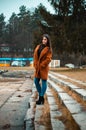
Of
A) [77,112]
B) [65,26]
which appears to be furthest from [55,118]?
[65,26]

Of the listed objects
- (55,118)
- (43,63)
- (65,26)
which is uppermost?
(65,26)

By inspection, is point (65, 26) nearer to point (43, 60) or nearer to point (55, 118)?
point (43, 60)

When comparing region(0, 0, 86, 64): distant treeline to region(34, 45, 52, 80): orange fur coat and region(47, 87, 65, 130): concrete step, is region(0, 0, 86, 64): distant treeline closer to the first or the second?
region(34, 45, 52, 80): orange fur coat

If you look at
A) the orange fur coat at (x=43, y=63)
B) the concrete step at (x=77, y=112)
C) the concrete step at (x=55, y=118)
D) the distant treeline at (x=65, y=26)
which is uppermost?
the distant treeline at (x=65, y=26)

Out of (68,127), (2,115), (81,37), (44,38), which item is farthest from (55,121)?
(81,37)

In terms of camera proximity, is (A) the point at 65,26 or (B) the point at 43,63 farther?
(A) the point at 65,26

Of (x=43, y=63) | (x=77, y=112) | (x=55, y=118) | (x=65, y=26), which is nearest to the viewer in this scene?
(x=55, y=118)

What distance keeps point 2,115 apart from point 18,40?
100238mm

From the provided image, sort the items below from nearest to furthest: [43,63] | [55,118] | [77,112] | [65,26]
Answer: [55,118] → [77,112] → [43,63] → [65,26]

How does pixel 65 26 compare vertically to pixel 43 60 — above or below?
above

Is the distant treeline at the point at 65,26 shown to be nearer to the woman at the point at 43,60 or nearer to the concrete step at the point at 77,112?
the woman at the point at 43,60

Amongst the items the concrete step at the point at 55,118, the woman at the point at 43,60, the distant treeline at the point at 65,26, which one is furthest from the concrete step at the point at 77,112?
the distant treeline at the point at 65,26

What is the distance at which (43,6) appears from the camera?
37.9 metres

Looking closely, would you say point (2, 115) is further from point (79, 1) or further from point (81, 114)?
point (79, 1)
